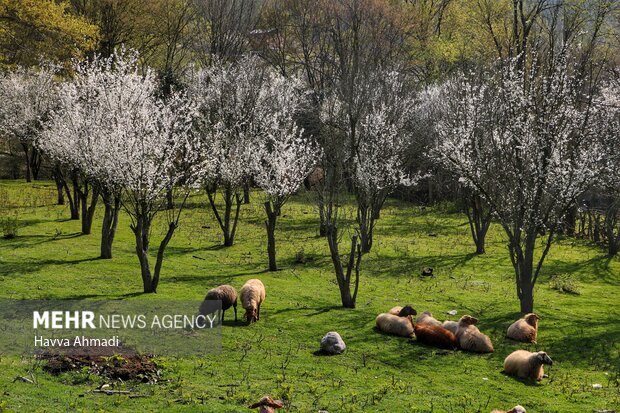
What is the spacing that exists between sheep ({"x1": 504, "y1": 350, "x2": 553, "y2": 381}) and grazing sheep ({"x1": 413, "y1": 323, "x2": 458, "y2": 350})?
2401 mm

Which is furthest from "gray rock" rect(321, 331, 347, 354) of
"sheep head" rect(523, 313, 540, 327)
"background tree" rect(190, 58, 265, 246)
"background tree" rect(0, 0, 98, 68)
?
"background tree" rect(0, 0, 98, 68)

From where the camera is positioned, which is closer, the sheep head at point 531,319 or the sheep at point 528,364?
the sheep at point 528,364

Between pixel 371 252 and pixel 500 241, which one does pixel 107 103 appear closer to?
pixel 371 252

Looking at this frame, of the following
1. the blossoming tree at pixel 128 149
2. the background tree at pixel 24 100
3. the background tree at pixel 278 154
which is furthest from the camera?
the background tree at pixel 24 100

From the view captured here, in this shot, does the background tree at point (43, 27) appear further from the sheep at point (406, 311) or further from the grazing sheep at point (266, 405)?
the grazing sheep at point (266, 405)

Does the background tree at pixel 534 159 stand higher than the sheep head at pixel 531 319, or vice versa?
the background tree at pixel 534 159

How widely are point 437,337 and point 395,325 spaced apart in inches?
64.4

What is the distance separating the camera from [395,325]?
2020 centimetres

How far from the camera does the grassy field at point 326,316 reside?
1364 cm

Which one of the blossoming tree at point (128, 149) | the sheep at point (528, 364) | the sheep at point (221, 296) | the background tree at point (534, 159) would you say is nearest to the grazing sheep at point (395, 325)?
the sheep at point (528, 364)

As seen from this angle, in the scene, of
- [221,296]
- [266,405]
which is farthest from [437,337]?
[266,405]

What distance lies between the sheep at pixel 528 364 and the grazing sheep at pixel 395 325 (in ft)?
12.8

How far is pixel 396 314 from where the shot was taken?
69.7 feet

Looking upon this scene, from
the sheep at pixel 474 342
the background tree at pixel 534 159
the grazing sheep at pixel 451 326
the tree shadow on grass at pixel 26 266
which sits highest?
the background tree at pixel 534 159
